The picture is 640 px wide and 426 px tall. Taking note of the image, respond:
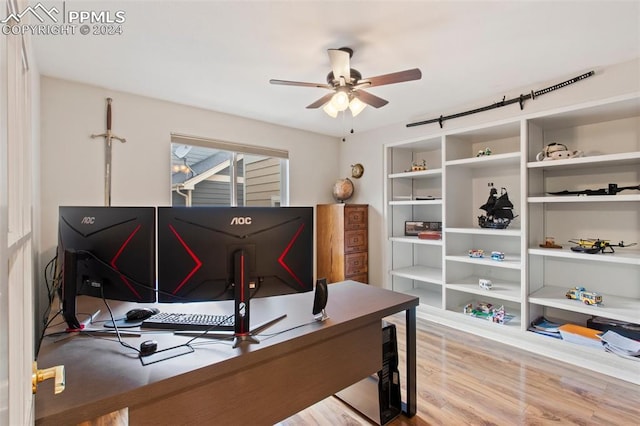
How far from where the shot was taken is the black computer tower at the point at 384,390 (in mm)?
1792

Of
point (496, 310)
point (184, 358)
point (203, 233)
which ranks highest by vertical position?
point (203, 233)

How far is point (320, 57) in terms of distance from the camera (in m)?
2.24

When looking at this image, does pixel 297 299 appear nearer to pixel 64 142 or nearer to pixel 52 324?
pixel 52 324

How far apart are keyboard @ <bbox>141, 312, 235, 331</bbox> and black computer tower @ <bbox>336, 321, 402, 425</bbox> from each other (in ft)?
3.21

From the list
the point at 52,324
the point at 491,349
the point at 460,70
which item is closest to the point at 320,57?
the point at 460,70

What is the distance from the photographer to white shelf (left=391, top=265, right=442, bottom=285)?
3462 mm

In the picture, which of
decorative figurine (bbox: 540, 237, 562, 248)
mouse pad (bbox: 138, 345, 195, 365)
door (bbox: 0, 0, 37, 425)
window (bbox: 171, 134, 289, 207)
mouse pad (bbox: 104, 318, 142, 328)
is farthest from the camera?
window (bbox: 171, 134, 289, 207)

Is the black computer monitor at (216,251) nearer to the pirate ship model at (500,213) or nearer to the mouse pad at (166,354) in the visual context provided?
the mouse pad at (166,354)

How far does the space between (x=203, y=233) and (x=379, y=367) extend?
3.96 feet

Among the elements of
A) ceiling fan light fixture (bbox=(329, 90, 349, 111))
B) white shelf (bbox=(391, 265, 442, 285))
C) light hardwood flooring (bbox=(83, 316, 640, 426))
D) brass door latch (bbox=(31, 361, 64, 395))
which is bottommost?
light hardwood flooring (bbox=(83, 316, 640, 426))

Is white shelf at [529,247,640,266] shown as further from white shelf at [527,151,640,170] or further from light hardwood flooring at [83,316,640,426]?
light hardwood flooring at [83,316,640,426]

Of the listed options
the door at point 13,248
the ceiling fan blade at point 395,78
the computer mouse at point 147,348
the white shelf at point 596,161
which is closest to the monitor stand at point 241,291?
the computer mouse at point 147,348

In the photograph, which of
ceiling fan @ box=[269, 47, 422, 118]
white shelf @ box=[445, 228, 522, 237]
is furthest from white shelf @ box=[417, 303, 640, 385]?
ceiling fan @ box=[269, 47, 422, 118]

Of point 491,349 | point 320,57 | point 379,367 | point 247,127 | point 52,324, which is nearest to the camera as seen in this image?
point 52,324
